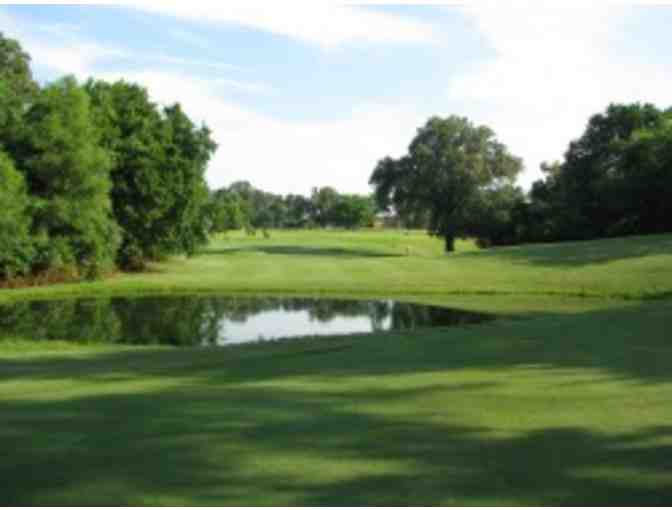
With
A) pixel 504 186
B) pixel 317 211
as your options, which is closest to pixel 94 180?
pixel 504 186

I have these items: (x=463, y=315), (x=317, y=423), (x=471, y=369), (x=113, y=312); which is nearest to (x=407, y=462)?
(x=317, y=423)

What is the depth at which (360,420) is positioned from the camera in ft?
24.8

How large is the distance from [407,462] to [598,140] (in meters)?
67.9

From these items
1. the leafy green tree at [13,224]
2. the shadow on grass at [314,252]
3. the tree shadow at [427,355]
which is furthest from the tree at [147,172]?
the tree shadow at [427,355]

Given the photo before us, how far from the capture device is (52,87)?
39.1 metres

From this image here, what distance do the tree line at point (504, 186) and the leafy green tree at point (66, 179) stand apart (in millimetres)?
37706

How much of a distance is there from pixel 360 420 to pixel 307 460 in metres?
1.42

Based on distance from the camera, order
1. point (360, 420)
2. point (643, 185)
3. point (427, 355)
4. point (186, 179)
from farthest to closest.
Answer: point (643, 185)
point (186, 179)
point (427, 355)
point (360, 420)

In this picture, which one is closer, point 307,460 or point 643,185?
point 307,460

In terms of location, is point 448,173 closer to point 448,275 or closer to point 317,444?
point 448,275

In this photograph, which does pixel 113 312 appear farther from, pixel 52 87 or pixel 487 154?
pixel 487 154

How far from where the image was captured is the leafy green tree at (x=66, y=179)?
3731cm

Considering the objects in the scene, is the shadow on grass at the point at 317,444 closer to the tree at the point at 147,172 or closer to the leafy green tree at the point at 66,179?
the leafy green tree at the point at 66,179

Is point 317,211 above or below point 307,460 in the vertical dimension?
above
